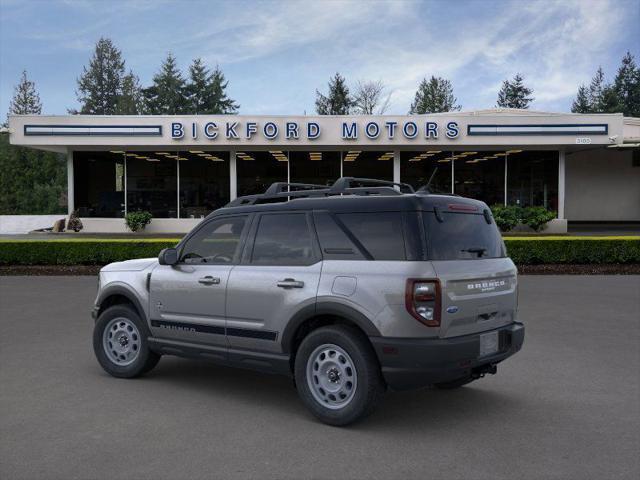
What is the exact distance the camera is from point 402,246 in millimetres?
4688

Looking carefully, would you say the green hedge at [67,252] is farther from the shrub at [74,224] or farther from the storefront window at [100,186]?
the storefront window at [100,186]

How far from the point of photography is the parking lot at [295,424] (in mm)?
4090

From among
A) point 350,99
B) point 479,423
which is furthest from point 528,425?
point 350,99

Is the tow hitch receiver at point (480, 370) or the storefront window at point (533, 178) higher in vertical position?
the storefront window at point (533, 178)

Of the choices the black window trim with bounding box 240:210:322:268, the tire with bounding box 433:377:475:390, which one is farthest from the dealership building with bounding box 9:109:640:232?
the tire with bounding box 433:377:475:390

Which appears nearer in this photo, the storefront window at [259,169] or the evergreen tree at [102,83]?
the storefront window at [259,169]

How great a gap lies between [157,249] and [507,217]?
1484 cm

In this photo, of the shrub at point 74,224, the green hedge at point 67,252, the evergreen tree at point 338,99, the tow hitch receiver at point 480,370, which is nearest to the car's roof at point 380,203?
the tow hitch receiver at point 480,370

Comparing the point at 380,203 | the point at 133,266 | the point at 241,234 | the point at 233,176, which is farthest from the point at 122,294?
the point at 233,176

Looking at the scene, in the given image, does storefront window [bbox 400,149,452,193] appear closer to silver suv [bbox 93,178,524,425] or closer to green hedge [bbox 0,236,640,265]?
green hedge [bbox 0,236,640,265]

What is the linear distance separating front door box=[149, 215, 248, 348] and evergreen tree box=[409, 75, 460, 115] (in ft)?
240

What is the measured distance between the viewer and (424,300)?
4.54 meters

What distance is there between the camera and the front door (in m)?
5.69

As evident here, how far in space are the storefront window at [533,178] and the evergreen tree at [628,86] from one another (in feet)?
184
